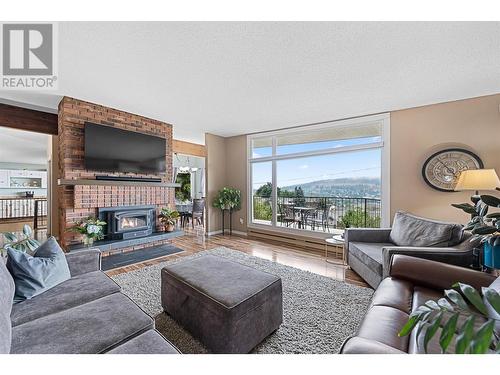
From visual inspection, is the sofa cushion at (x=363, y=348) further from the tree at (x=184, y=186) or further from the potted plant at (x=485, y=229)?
the tree at (x=184, y=186)

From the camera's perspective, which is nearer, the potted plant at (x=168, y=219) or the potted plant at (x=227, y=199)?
the potted plant at (x=168, y=219)

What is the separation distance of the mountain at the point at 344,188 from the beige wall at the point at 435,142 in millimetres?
359

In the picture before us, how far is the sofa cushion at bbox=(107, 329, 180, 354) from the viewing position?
97 centimetres

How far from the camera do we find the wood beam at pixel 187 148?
6271 millimetres

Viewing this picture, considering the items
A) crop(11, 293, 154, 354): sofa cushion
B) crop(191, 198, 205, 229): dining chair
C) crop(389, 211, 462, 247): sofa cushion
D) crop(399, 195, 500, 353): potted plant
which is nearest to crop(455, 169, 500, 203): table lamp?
crop(389, 211, 462, 247): sofa cushion

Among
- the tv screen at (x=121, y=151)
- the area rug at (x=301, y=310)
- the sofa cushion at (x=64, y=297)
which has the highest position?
the tv screen at (x=121, y=151)

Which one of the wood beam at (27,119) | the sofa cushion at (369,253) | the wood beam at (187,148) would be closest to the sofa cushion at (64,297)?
the sofa cushion at (369,253)

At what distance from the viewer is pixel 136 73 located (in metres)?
2.56

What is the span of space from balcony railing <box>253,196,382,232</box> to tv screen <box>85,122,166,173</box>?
251 cm

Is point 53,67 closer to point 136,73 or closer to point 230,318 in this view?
point 136,73

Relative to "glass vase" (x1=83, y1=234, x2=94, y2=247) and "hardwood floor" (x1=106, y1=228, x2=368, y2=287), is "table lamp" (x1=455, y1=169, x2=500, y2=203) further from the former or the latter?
"glass vase" (x1=83, y1=234, x2=94, y2=247)
